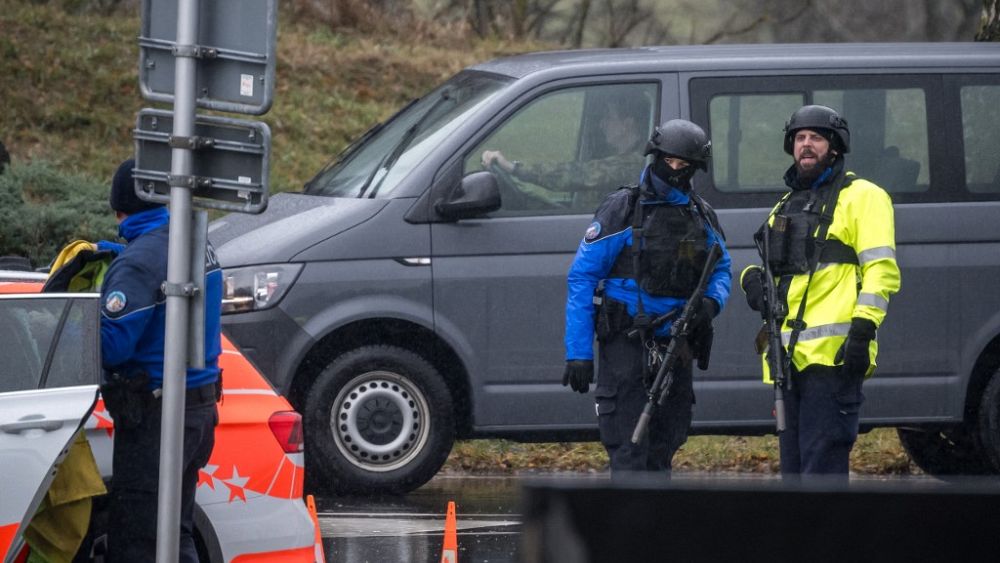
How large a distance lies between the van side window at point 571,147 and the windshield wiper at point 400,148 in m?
0.44

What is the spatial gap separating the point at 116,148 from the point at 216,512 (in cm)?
1299

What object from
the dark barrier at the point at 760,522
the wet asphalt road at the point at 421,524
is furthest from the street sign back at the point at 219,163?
the dark barrier at the point at 760,522

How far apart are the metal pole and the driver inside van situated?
371 cm

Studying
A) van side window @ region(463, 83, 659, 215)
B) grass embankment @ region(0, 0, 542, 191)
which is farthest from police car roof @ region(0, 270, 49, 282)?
grass embankment @ region(0, 0, 542, 191)

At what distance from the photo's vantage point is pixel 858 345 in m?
6.49

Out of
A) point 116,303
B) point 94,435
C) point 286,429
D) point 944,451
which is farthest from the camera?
point 944,451

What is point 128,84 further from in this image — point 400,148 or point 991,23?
point 400,148

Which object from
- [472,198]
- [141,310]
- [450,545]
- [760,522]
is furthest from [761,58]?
[760,522]

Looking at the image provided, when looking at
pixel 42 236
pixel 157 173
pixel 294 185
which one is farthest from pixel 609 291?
pixel 294 185

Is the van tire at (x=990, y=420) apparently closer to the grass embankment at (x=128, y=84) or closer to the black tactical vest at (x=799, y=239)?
the black tactical vest at (x=799, y=239)

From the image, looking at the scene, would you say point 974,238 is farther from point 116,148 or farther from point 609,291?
point 116,148

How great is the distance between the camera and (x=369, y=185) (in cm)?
888

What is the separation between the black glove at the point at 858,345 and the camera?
647cm

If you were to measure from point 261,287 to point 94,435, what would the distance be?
2958mm
